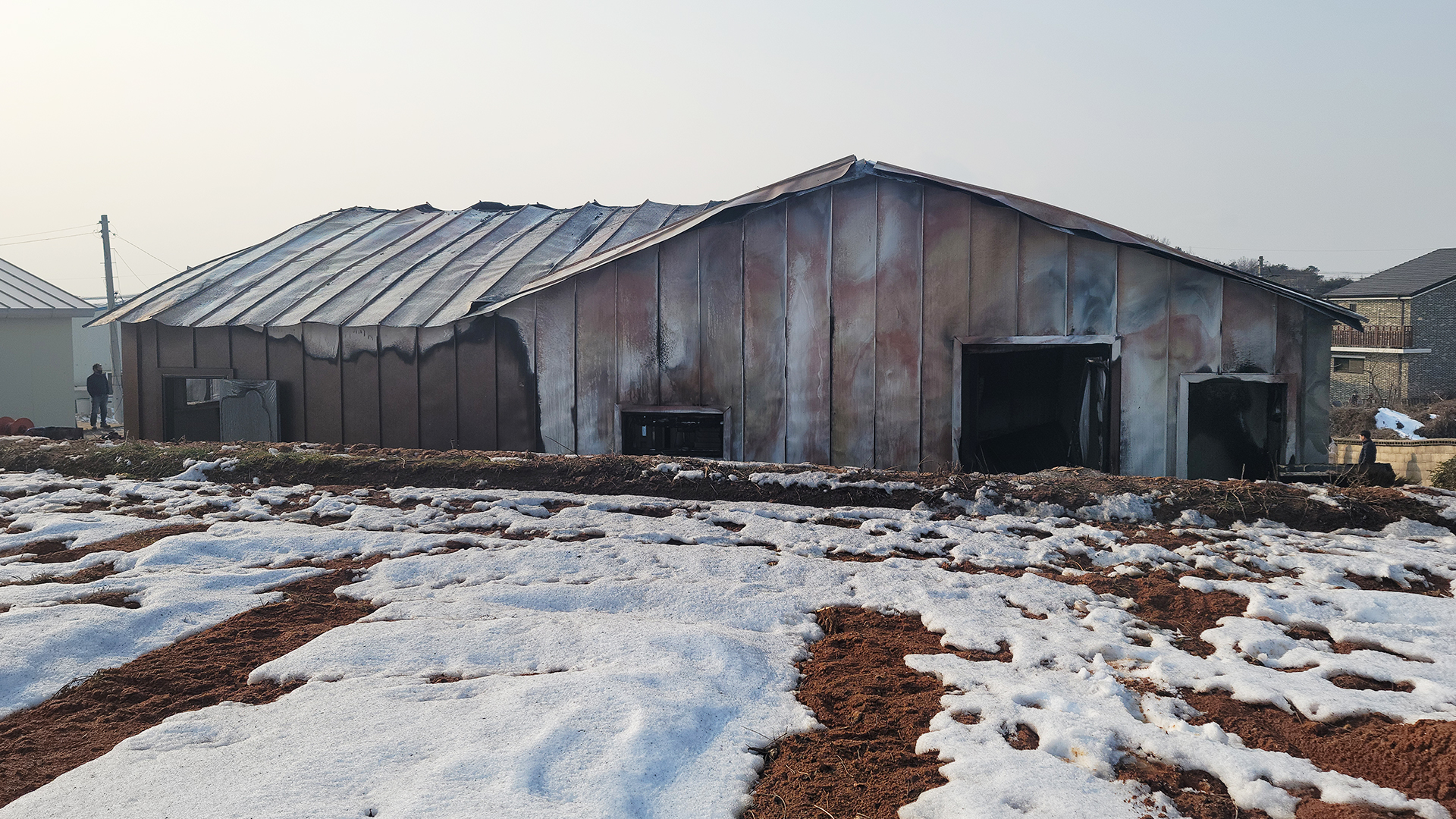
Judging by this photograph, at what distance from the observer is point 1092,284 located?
333 inches

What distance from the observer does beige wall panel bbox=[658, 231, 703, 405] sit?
9438mm

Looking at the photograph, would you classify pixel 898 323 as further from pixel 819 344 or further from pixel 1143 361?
pixel 1143 361

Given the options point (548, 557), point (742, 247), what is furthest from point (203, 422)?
point (548, 557)

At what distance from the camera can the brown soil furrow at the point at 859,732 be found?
7.75 ft

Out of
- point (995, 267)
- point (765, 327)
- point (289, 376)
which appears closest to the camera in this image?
point (995, 267)

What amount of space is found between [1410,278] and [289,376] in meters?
49.5

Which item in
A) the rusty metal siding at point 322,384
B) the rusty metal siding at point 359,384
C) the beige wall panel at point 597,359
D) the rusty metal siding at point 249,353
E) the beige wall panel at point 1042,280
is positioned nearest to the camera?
the beige wall panel at point 1042,280

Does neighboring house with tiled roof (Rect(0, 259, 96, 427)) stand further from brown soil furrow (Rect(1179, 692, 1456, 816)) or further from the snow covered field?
brown soil furrow (Rect(1179, 692, 1456, 816))

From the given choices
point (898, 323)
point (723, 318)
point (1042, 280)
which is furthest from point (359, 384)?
point (1042, 280)

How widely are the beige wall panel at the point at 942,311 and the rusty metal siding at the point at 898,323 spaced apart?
8 centimetres

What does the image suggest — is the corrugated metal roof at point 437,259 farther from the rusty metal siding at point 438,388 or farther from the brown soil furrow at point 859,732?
the brown soil furrow at point 859,732

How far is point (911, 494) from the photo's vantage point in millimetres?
5848

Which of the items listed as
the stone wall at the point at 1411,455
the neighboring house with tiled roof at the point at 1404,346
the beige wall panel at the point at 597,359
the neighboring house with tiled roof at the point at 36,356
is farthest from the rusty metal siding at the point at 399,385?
the neighboring house with tiled roof at the point at 1404,346

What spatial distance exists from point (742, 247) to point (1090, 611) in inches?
245
